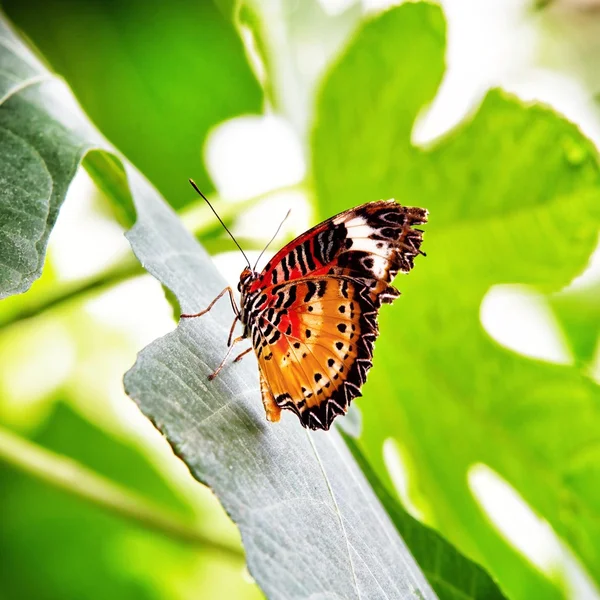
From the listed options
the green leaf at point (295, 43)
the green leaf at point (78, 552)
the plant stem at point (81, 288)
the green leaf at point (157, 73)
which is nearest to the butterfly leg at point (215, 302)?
the plant stem at point (81, 288)

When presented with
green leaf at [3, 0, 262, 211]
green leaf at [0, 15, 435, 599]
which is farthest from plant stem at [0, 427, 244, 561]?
green leaf at [3, 0, 262, 211]

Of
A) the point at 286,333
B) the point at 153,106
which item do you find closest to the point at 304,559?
the point at 286,333

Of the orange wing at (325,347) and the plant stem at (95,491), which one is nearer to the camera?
the orange wing at (325,347)

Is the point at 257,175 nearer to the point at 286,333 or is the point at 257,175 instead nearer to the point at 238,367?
the point at 286,333

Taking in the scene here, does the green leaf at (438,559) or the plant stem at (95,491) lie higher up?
the plant stem at (95,491)

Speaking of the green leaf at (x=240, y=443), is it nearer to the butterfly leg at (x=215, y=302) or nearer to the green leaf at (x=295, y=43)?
the butterfly leg at (x=215, y=302)

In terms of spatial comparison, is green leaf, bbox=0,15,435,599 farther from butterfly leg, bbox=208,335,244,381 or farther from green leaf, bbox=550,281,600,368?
green leaf, bbox=550,281,600,368
